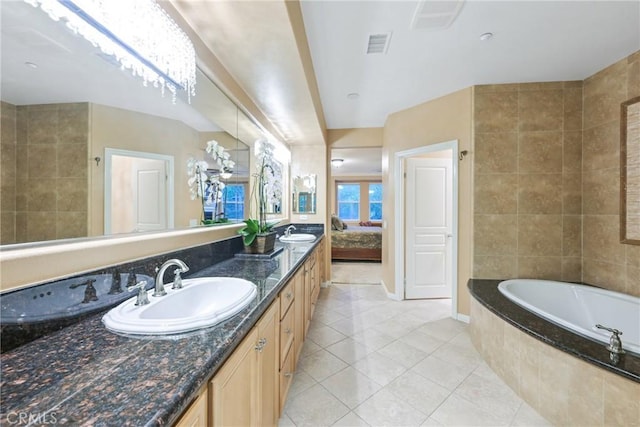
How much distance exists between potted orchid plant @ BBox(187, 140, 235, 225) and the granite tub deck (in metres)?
0.87

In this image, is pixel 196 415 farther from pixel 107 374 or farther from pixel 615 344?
pixel 615 344

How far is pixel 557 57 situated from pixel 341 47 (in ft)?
6.11

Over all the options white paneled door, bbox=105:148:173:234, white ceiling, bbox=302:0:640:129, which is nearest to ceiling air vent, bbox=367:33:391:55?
white ceiling, bbox=302:0:640:129

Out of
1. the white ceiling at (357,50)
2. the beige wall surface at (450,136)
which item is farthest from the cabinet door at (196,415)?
the beige wall surface at (450,136)

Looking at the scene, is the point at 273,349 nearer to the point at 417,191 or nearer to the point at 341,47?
the point at 341,47

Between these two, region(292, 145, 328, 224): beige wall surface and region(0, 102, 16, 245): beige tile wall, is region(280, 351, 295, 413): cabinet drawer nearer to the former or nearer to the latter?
region(0, 102, 16, 245): beige tile wall

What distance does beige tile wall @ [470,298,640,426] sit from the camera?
1.20m

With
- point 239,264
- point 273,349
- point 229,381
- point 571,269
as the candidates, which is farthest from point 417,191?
point 229,381

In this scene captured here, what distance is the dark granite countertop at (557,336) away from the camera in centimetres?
122

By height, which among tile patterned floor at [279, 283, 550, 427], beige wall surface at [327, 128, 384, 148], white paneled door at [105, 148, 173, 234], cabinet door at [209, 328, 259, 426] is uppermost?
beige wall surface at [327, 128, 384, 148]

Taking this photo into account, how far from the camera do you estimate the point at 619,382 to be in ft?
3.92

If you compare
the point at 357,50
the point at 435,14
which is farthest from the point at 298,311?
the point at 435,14

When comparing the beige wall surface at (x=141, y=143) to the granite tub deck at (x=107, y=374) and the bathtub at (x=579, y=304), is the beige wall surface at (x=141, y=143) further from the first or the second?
the bathtub at (x=579, y=304)

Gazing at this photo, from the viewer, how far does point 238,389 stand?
83cm
